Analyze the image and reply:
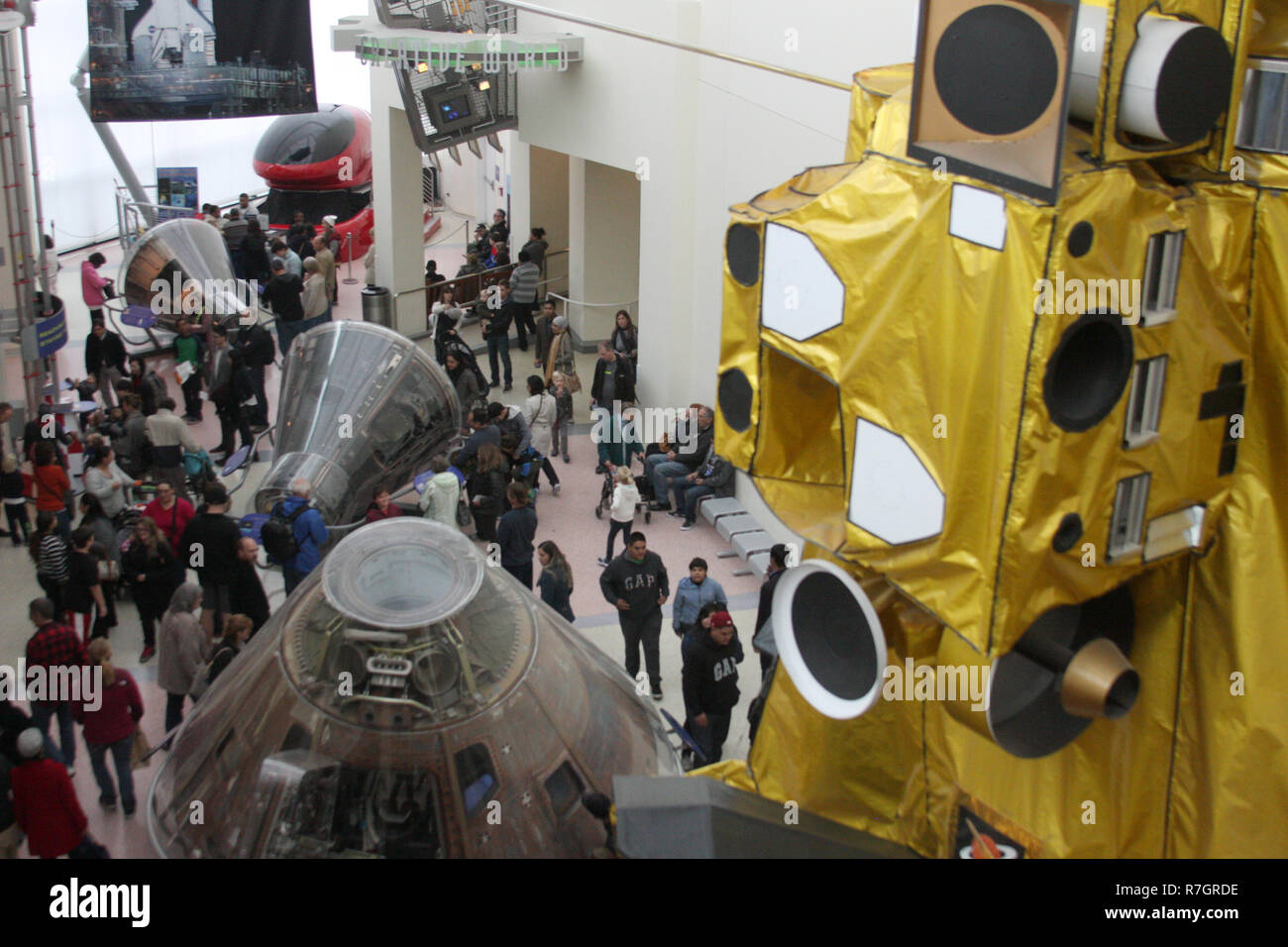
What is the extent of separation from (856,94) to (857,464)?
1.34 meters

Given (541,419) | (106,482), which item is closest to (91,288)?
(541,419)

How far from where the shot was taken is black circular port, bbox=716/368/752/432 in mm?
4375

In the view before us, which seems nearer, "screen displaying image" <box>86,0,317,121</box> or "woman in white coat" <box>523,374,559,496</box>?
"woman in white coat" <box>523,374,559,496</box>

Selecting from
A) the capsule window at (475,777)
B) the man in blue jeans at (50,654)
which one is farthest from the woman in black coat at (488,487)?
the capsule window at (475,777)

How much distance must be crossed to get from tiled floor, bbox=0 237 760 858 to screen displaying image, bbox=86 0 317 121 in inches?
149

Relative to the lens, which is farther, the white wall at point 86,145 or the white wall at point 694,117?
the white wall at point 86,145

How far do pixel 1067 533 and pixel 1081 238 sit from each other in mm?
782

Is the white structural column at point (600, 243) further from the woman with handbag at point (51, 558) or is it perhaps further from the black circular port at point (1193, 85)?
the black circular port at point (1193, 85)

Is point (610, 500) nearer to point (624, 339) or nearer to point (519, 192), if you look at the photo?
point (624, 339)

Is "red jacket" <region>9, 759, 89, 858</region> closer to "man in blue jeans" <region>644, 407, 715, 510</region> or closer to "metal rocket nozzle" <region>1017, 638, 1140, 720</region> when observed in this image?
"metal rocket nozzle" <region>1017, 638, 1140, 720</region>

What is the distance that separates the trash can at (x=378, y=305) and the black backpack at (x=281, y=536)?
8.51 m

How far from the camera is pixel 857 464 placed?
13.1 feet

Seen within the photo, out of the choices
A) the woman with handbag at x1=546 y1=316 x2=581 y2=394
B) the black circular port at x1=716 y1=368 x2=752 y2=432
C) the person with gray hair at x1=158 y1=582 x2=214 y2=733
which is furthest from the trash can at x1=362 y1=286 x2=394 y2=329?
the black circular port at x1=716 y1=368 x2=752 y2=432

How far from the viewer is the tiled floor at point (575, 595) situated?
7.99m
